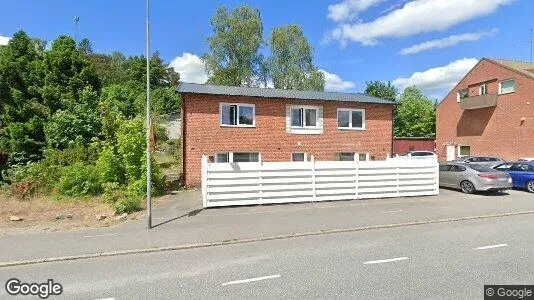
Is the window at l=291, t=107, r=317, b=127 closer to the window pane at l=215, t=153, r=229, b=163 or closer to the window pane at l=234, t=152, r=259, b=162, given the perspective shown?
the window pane at l=234, t=152, r=259, b=162

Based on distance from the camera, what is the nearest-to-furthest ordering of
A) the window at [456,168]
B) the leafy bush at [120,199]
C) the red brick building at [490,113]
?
the leafy bush at [120,199], the window at [456,168], the red brick building at [490,113]

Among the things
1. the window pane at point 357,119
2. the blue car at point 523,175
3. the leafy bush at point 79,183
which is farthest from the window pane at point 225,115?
the blue car at point 523,175

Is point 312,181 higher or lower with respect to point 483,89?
lower

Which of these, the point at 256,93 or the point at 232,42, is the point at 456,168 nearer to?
the point at 256,93

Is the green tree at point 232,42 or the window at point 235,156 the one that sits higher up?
the green tree at point 232,42

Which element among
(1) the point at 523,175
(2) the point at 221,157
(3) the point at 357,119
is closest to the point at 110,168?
(2) the point at 221,157

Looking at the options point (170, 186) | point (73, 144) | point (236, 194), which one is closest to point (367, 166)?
point (236, 194)

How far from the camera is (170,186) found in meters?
16.4

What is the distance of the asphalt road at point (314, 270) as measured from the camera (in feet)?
16.3

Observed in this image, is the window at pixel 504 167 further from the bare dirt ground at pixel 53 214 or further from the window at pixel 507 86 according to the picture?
the bare dirt ground at pixel 53 214

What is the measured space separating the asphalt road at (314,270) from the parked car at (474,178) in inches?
283

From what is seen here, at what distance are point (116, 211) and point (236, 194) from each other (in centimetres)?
401

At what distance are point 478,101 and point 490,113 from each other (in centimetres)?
142

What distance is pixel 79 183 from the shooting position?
14430 millimetres
